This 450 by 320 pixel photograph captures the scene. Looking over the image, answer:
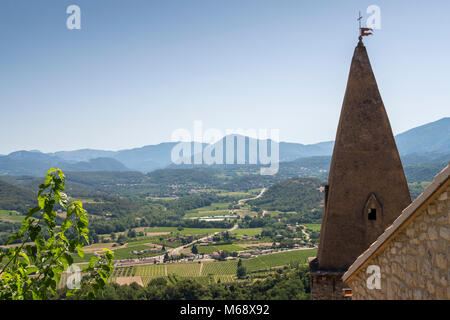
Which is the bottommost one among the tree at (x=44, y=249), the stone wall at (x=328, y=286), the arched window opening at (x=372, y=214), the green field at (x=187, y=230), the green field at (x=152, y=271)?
the green field at (x=187, y=230)

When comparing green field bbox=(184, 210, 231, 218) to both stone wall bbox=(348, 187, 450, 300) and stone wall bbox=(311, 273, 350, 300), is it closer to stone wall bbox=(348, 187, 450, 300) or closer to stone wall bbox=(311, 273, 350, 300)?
stone wall bbox=(311, 273, 350, 300)

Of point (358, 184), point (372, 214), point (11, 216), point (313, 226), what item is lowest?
point (313, 226)

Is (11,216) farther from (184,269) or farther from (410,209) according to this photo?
(410,209)

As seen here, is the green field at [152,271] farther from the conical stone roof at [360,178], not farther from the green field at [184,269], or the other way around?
the conical stone roof at [360,178]

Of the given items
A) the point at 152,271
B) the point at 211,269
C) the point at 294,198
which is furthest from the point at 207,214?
the point at 152,271

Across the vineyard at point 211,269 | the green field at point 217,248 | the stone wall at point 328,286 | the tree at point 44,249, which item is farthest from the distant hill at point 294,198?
the tree at point 44,249

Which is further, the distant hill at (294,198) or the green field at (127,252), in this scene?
the distant hill at (294,198)

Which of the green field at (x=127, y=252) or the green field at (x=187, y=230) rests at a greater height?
the green field at (x=127, y=252)
